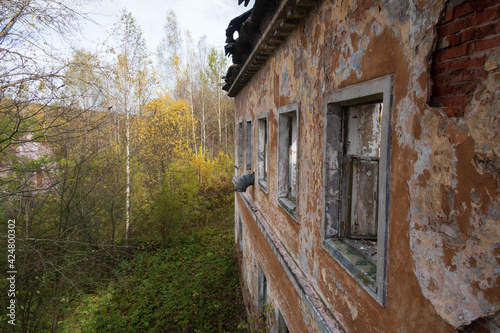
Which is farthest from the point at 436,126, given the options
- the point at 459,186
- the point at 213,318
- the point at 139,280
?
the point at 139,280

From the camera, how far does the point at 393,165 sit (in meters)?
1.62

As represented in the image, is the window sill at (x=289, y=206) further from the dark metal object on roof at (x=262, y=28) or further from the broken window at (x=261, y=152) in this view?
the dark metal object on roof at (x=262, y=28)

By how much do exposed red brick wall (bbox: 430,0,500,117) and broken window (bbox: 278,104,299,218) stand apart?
105 inches

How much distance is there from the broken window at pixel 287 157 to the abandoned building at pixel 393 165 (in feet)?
1.19

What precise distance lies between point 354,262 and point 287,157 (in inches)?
91.0

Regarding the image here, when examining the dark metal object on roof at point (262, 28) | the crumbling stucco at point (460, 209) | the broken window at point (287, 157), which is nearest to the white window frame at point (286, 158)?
the broken window at point (287, 157)

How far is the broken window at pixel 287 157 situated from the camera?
13.2ft

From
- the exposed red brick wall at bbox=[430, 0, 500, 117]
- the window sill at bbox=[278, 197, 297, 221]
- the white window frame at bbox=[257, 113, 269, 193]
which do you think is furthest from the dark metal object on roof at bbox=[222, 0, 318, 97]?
the window sill at bbox=[278, 197, 297, 221]

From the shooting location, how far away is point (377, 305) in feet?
5.84

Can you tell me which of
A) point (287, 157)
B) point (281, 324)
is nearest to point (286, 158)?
point (287, 157)

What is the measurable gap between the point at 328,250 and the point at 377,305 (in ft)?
2.30

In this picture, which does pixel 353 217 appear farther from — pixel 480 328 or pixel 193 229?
pixel 193 229

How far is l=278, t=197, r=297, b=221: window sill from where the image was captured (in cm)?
346

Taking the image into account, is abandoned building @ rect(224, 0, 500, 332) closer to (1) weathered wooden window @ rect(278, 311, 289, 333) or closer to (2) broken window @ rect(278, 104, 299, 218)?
(2) broken window @ rect(278, 104, 299, 218)
